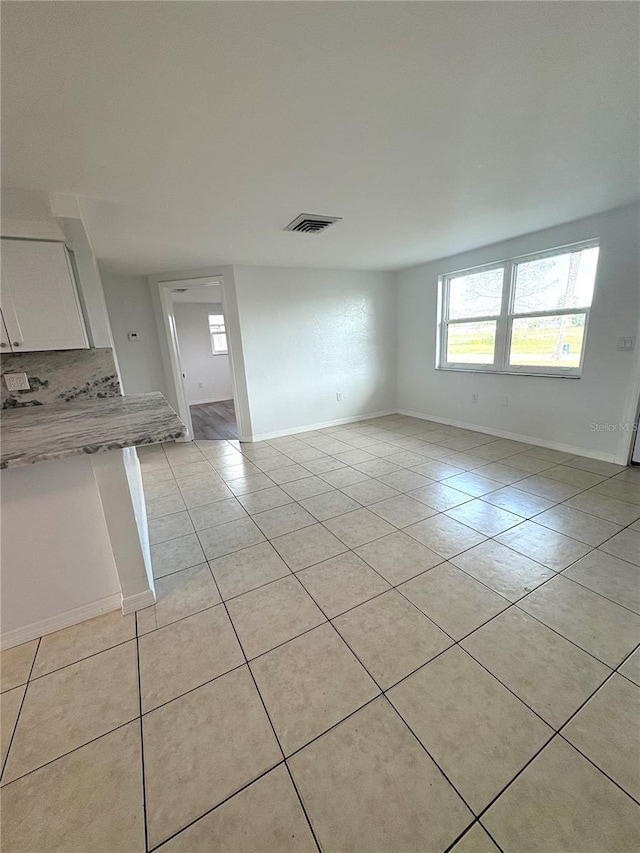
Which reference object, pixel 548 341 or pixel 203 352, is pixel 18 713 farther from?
pixel 203 352

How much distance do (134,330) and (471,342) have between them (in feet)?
14.8

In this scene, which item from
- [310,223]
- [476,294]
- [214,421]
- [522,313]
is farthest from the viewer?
[214,421]

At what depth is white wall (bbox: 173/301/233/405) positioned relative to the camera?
7375mm

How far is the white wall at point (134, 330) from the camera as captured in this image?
4.35 m

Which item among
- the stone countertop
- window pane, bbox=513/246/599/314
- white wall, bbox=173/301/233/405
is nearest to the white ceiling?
window pane, bbox=513/246/599/314

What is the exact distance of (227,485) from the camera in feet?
10.9

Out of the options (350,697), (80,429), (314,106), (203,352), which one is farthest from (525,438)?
(203,352)

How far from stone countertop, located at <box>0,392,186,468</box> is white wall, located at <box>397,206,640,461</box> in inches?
150

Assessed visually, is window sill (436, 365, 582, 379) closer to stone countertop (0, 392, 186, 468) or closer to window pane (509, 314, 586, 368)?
window pane (509, 314, 586, 368)

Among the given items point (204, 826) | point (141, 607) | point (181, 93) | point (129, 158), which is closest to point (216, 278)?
point (129, 158)

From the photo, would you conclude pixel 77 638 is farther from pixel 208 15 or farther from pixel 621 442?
pixel 621 442

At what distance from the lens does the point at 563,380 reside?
3557 millimetres

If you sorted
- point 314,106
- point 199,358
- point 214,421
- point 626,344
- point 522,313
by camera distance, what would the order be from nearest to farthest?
point 314,106 < point 626,344 < point 522,313 < point 214,421 < point 199,358

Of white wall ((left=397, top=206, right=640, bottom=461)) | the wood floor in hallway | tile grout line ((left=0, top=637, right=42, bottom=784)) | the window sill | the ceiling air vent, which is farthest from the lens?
the wood floor in hallway
